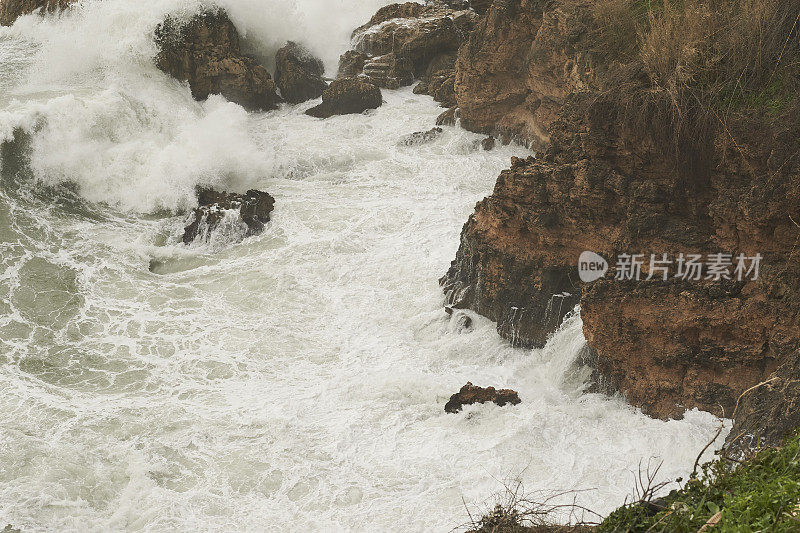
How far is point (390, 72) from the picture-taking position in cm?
1809

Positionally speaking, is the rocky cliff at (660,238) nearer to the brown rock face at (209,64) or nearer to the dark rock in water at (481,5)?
the dark rock in water at (481,5)

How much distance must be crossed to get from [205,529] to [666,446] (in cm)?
408

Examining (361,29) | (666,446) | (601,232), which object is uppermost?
(361,29)

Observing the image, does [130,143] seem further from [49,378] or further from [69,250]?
[49,378]

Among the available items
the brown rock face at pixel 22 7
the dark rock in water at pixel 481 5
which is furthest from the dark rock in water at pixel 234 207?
the brown rock face at pixel 22 7

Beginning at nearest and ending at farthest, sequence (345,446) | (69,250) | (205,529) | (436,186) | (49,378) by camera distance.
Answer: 1. (205,529)
2. (345,446)
3. (49,378)
4. (69,250)
5. (436,186)

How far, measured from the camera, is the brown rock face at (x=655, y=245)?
647 cm

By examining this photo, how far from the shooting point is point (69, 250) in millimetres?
11391

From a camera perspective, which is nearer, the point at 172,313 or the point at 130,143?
the point at 172,313

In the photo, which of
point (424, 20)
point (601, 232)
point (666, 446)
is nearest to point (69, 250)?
point (601, 232)

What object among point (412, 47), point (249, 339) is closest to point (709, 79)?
point (249, 339)

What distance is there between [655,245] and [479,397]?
7.55 feet

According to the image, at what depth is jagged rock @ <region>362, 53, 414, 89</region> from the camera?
17844mm

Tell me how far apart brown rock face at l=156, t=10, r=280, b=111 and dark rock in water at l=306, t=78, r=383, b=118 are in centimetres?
155
